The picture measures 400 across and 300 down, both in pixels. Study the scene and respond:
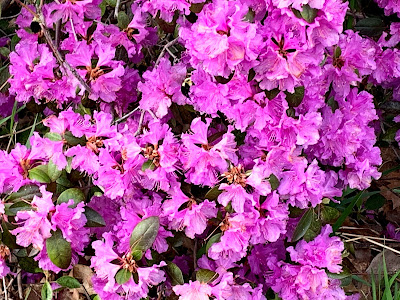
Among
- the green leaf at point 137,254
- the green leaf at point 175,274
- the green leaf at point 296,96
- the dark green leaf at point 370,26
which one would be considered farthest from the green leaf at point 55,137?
the dark green leaf at point 370,26

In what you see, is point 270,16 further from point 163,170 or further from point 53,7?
point 53,7

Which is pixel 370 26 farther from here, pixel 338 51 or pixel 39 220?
pixel 39 220

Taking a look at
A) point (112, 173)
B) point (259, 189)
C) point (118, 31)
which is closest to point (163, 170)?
point (112, 173)

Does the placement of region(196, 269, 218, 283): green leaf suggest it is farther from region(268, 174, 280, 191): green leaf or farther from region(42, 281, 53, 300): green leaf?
region(42, 281, 53, 300): green leaf

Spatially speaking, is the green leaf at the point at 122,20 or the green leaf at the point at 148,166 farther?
the green leaf at the point at 122,20

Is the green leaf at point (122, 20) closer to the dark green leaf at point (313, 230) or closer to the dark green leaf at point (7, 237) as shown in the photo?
the dark green leaf at point (7, 237)
